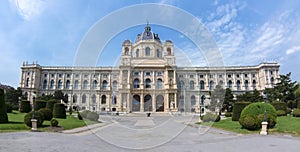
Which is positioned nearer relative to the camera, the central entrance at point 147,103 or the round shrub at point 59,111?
the round shrub at point 59,111

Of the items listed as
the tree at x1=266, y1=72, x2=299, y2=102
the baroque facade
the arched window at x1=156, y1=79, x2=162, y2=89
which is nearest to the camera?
the tree at x1=266, y1=72, x2=299, y2=102

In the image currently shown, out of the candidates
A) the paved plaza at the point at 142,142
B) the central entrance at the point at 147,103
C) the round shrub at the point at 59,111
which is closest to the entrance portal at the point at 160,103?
the central entrance at the point at 147,103

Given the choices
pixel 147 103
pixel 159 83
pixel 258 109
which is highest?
pixel 159 83

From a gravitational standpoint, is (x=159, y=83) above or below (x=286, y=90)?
above

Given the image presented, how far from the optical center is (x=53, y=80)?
78500 millimetres

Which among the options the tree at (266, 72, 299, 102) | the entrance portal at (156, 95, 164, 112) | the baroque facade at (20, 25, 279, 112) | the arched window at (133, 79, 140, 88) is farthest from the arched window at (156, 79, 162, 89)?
the tree at (266, 72, 299, 102)

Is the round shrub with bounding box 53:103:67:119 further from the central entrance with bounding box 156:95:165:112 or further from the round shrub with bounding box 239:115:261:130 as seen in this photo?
the central entrance with bounding box 156:95:165:112

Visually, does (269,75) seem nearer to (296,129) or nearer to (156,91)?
(156,91)

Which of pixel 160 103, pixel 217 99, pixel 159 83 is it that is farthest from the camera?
pixel 159 83

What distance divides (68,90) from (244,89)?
61.0m

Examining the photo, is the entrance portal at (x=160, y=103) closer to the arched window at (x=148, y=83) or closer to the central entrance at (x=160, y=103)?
the central entrance at (x=160, y=103)

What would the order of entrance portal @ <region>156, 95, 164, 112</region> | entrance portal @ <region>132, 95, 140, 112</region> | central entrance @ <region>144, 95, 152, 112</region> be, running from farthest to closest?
1. entrance portal @ <region>156, 95, 164, 112</region>
2. central entrance @ <region>144, 95, 152, 112</region>
3. entrance portal @ <region>132, 95, 140, 112</region>

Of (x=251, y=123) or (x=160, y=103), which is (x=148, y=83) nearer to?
(x=160, y=103)

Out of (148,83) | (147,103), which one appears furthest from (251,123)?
(148,83)
